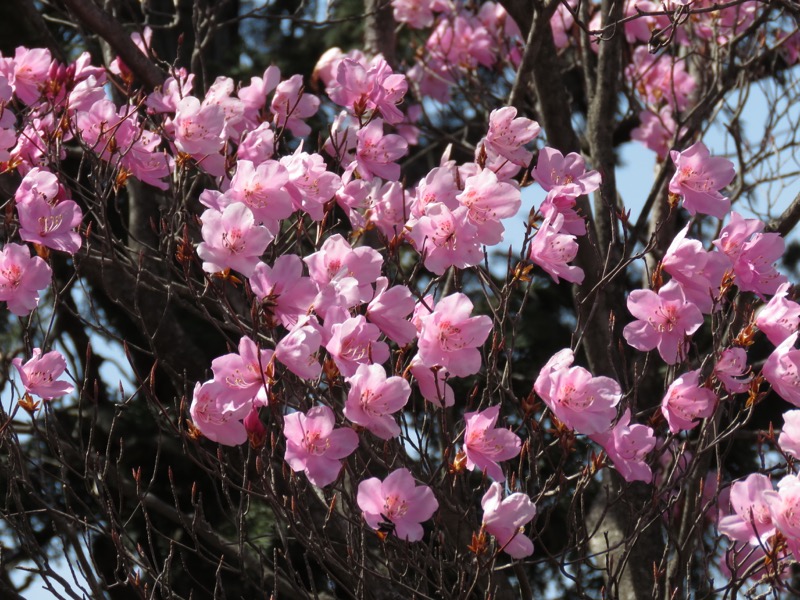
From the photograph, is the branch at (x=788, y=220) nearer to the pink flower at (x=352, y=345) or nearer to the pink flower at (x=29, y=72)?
the pink flower at (x=352, y=345)

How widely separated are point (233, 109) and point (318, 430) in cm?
136

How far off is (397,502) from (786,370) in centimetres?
97

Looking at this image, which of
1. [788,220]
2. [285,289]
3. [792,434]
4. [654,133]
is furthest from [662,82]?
[285,289]

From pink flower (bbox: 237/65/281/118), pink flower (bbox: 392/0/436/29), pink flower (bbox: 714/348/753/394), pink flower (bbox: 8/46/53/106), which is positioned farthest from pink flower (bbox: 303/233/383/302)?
pink flower (bbox: 392/0/436/29)

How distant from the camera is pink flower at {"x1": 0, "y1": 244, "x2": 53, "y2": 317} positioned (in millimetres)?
2682

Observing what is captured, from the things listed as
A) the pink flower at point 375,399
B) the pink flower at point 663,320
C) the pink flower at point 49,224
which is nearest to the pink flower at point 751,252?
the pink flower at point 663,320

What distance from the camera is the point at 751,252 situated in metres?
2.71

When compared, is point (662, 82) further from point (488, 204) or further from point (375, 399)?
point (375, 399)

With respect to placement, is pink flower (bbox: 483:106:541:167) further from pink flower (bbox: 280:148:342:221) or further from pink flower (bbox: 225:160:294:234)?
pink flower (bbox: 225:160:294:234)

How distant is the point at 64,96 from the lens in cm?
347

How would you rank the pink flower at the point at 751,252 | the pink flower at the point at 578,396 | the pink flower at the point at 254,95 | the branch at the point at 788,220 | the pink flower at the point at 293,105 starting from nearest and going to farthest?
1. the pink flower at the point at 578,396
2. the pink flower at the point at 751,252
3. the pink flower at the point at 293,105
4. the pink flower at the point at 254,95
5. the branch at the point at 788,220

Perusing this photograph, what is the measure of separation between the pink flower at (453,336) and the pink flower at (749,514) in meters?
0.64

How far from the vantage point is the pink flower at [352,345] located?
7.36ft

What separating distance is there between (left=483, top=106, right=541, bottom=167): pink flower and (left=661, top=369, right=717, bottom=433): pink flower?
73cm
